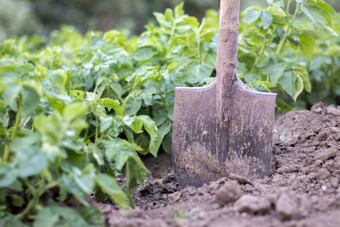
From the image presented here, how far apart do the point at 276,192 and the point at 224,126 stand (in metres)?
0.47

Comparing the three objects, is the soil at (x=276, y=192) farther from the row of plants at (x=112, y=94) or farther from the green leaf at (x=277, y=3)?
the green leaf at (x=277, y=3)

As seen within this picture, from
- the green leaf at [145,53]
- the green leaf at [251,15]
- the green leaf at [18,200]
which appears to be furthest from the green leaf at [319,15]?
the green leaf at [18,200]

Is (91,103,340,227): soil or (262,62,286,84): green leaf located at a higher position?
(262,62,286,84): green leaf

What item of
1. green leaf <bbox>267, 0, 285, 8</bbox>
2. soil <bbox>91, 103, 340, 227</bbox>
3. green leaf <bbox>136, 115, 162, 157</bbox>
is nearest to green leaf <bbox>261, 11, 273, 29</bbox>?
green leaf <bbox>267, 0, 285, 8</bbox>

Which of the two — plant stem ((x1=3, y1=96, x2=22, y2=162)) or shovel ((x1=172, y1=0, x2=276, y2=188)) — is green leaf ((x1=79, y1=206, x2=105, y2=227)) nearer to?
plant stem ((x1=3, y1=96, x2=22, y2=162))

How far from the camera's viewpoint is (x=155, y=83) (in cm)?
240

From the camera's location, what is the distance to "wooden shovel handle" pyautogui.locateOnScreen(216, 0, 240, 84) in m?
2.08

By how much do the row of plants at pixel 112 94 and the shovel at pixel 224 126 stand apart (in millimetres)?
218

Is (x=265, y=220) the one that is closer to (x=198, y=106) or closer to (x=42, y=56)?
(x=198, y=106)

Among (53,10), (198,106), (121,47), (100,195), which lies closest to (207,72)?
(198,106)

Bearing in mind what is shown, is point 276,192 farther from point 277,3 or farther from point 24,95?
point 277,3

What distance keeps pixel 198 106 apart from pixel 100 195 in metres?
0.71

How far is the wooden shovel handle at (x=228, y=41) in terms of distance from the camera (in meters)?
2.08

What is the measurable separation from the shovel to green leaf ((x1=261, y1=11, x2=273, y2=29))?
47 centimetres
